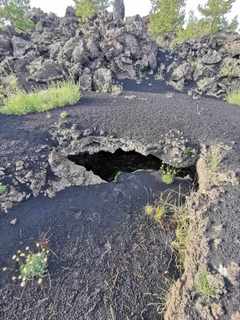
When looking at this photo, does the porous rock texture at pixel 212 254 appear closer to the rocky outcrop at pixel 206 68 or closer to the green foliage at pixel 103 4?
the rocky outcrop at pixel 206 68

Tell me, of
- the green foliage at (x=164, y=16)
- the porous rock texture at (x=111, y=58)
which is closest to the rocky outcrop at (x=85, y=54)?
the porous rock texture at (x=111, y=58)

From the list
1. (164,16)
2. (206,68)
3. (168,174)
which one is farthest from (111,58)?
(164,16)

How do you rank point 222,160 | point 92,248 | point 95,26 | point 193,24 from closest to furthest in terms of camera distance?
1. point 92,248
2. point 222,160
3. point 95,26
4. point 193,24

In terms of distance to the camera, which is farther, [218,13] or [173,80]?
[218,13]

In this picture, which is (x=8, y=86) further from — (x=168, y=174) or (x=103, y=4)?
(x=103, y=4)

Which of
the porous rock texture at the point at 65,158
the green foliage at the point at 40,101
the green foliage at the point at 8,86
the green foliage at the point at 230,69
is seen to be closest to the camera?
the porous rock texture at the point at 65,158

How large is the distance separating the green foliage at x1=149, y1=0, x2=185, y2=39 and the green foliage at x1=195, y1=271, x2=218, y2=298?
15365 millimetres

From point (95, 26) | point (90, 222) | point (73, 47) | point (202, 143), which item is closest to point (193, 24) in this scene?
point (95, 26)

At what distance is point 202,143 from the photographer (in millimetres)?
3508

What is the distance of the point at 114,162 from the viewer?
12.7ft

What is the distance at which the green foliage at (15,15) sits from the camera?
34.6 feet

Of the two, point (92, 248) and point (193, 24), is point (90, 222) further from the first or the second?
point (193, 24)

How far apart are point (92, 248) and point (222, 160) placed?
193cm

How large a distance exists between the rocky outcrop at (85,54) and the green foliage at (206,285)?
191 inches
